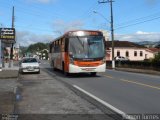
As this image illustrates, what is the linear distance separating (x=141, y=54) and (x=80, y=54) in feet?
266

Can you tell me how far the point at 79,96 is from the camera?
15820 mm

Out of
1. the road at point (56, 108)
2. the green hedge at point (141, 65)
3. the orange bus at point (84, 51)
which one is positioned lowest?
the road at point (56, 108)

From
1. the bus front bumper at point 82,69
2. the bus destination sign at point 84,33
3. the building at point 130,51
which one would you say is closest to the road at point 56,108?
the bus front bumper at point 82,69

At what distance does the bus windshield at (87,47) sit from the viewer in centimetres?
2731

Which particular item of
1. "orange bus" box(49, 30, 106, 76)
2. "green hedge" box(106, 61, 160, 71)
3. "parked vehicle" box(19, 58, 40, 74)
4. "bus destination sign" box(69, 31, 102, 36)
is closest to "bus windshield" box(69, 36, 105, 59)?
"orange bus" box(49, 30, 106, 76)

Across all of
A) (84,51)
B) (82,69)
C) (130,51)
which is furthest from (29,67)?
(130,51)

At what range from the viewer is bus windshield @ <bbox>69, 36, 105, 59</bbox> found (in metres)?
27.3

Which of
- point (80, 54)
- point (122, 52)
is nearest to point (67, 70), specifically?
point (80, 54)

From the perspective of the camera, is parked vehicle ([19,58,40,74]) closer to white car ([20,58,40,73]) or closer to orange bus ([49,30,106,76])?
white car ([20,58,40,73])

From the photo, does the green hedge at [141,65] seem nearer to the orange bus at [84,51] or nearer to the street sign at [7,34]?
the orange bus at [84,51]

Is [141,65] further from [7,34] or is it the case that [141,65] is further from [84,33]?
[84,33]

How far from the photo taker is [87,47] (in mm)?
27375

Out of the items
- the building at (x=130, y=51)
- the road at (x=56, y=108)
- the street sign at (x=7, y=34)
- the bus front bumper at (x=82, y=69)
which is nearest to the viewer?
the road at (x=56, y=108)

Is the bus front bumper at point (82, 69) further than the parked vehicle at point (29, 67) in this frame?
No
